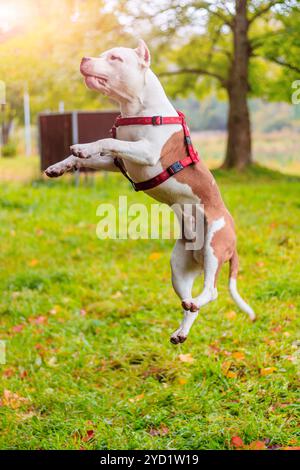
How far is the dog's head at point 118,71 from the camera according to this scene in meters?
1.69

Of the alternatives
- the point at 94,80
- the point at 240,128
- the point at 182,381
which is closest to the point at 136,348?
the point at 182,381

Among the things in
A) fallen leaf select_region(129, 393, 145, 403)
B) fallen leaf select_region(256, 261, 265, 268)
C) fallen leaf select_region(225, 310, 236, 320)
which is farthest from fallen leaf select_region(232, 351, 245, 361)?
fallen leaf select_region(256, 261, 265, 268)

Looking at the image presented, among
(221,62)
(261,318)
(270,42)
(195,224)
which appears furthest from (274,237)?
(221,62)

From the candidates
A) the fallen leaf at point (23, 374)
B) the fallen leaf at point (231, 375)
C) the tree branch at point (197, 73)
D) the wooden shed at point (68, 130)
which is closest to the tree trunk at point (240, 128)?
the tree branch at point (197, 73)

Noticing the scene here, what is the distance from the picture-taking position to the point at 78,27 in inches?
450

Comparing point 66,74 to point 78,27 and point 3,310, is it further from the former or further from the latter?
point 3,310

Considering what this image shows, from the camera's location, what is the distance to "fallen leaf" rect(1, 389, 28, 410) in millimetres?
4141

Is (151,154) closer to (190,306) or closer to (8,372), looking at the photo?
(190,306)

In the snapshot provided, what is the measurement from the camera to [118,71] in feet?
5.54

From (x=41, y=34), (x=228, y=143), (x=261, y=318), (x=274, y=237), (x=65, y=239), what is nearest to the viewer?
(x=261, y=318)

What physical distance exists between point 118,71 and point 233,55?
488 inches

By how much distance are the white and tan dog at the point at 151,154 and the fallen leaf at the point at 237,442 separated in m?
1.82

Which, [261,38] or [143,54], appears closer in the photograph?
[143,54]

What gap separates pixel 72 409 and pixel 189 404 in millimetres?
814
